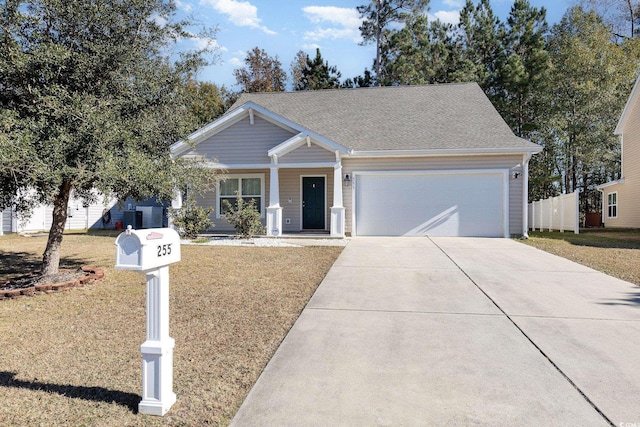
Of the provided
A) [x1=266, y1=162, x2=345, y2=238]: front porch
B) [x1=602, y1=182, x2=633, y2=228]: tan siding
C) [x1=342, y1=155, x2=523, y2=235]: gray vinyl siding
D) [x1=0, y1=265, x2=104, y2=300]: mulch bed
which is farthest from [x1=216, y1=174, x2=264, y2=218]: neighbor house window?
[x1=602, y1=182, x2=633, y2=228]: tan siding

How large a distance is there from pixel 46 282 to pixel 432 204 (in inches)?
433

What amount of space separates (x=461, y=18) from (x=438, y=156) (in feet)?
68.1

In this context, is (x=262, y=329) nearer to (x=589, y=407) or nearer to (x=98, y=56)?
(x=589, y=407)

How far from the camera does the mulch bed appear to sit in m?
5.62

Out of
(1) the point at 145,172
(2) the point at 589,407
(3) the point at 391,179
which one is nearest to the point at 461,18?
(3) the point at 391,179

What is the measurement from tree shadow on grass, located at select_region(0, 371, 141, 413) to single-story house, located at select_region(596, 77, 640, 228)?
21.7m

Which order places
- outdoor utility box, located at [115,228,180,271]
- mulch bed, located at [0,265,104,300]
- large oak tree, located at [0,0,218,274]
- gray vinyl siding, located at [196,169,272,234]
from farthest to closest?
gray vinyl siding, located at [196,169,272,234]
mulch bed, located at [0,265,104,300]
large oak tree, located at [0,0,218,274]
outdoor utility box, located at [115,228,180,271]

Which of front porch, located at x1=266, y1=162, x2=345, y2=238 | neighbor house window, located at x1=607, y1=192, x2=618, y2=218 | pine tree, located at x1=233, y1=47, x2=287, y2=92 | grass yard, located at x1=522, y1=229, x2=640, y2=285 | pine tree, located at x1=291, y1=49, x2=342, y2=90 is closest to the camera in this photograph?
grass yard, located at x1=522, y1=229, x2=640, y2=285

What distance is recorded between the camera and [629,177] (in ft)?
61.1

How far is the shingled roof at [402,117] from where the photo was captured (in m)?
13.4

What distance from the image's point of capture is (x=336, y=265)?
25.7 feet

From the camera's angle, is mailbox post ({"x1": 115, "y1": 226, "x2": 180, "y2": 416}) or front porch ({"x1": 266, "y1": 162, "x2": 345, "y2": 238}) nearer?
mailbox post ({"x1": 115, "y1": 226, "x2": 180, "y2": 416})

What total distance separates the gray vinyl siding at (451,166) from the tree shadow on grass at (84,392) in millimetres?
11077

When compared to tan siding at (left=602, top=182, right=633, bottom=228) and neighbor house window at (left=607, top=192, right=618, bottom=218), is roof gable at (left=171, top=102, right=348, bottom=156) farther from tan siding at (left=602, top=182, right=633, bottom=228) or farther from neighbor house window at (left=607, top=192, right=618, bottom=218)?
neighbor house window at (left=607, top=192, right=618, bottom=218)
